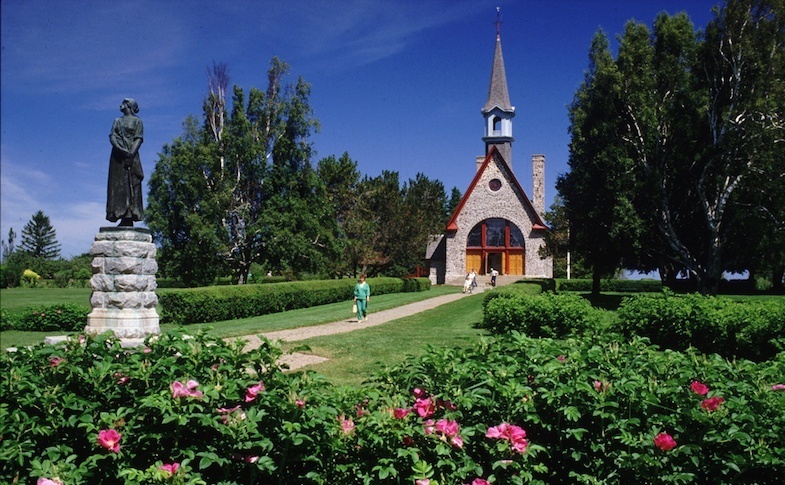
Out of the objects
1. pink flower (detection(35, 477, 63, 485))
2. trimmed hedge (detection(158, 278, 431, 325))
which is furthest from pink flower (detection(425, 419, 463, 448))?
trimmed hedge (detection(158, 278, 431, 325))

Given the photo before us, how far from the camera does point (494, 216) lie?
4791 centimetres

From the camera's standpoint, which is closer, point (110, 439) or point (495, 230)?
point (110, 439)

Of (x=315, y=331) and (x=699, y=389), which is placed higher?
(x=699, y=389)

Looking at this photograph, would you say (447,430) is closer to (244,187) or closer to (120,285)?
(120,285)

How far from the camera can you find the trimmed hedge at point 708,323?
447 inches

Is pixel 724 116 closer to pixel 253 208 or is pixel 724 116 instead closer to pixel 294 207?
pixel 294 207

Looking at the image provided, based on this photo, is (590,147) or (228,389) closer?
(228,389)

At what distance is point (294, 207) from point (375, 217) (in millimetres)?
15116

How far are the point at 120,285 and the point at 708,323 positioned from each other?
459 inches

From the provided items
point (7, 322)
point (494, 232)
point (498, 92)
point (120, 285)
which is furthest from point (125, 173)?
point (498, 92)

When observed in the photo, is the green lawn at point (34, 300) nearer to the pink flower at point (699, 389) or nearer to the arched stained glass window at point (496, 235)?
the pink flower at point (699, 389)

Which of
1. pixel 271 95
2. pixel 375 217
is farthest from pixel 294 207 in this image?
pixel 375 217

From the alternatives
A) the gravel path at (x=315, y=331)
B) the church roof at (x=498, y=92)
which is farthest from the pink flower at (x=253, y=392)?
the church roof at (x=498, y=92)

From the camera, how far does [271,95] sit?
34.5 meters
